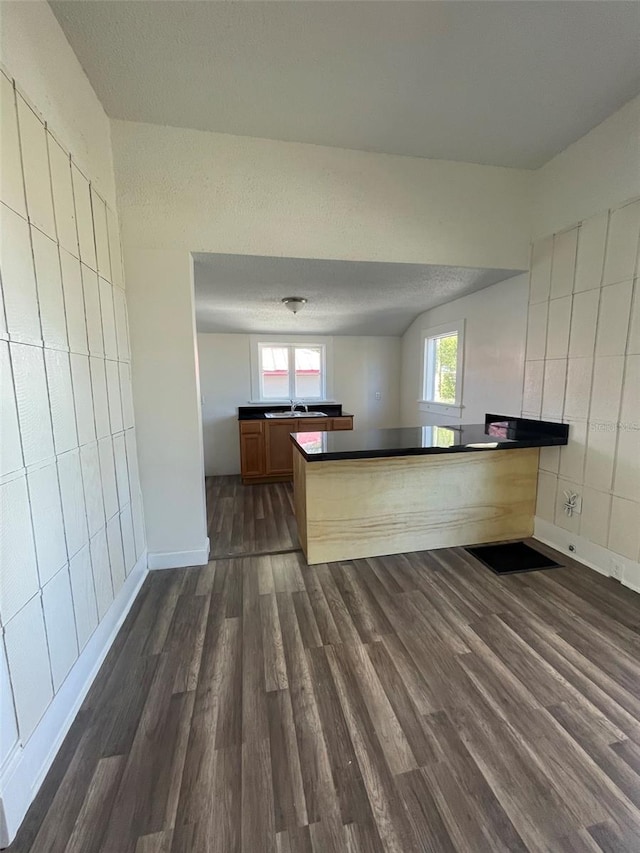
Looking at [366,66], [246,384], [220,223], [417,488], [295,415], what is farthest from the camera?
[246,384]

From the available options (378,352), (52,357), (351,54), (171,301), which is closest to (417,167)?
(351,54)

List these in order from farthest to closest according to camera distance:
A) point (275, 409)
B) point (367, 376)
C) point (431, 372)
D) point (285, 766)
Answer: point (367, 376)
point (275, 409)
point (431, 372)
point (285, 766)

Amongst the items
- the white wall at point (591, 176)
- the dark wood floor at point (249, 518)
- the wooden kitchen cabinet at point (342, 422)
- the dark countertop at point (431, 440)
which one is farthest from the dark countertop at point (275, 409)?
the white wall at point (591, 176)

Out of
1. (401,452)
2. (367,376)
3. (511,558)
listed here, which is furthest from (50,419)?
(367,376)

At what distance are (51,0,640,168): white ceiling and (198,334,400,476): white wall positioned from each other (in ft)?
9.03

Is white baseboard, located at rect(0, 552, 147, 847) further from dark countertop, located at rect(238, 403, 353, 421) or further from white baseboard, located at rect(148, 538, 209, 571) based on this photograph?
dark countertop, located at rect(238, 403, 353, 421)

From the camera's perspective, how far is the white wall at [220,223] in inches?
79.7

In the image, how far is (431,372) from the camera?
4156 millimetres

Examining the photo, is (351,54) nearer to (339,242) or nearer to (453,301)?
(339,242)

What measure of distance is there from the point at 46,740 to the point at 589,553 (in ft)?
9.72

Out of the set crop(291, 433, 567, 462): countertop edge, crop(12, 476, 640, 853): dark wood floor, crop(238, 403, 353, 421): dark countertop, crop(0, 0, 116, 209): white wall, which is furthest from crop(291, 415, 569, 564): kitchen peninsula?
crop(238, 403, 353, 421): dark countertop

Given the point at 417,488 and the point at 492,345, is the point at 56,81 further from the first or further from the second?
the point at 492,345

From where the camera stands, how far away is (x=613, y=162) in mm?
2010

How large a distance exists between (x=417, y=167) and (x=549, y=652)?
2.90 meters
